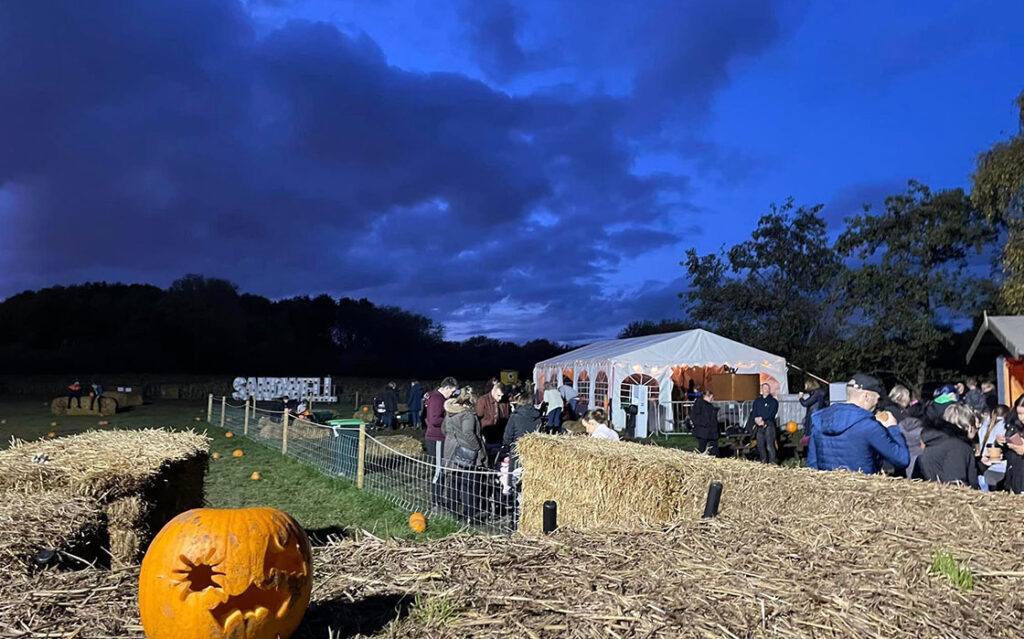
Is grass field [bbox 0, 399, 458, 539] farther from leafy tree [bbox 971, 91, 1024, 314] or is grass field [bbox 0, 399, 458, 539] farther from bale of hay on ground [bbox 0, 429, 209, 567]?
leafy tree [bbox 971, 91, 1024, 314]

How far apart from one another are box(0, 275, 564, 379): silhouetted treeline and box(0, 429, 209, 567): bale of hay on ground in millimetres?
52041

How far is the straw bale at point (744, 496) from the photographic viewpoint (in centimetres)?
324

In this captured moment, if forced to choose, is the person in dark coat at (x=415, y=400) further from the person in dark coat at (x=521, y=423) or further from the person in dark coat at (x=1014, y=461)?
the person in dark coat at (x=1014, y=461)

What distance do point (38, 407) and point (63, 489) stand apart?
31.2 m

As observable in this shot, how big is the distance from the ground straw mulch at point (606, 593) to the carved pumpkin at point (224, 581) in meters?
0.11

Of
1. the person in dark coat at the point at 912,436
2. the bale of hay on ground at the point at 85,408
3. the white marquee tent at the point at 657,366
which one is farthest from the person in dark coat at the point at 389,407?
the person in dark coat at the point at 912,436

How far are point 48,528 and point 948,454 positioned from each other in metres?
7.10

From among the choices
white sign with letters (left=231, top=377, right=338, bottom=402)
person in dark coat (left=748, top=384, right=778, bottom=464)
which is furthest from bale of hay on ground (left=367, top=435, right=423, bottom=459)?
white sign with letters (left=231, top=377, right=338, bottom=402)

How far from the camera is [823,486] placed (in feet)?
14.0

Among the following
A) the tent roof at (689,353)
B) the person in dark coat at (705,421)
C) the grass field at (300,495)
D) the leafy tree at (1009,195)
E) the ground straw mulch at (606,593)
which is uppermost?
the leafy tree at (1009,195)

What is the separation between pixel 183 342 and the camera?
212ft

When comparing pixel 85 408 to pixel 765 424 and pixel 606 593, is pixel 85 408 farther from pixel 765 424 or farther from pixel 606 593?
pixel 606 593

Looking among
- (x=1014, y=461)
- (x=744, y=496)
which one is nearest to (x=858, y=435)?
(x=744, y=496)

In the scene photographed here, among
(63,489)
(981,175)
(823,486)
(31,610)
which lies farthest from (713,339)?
(31,610)
